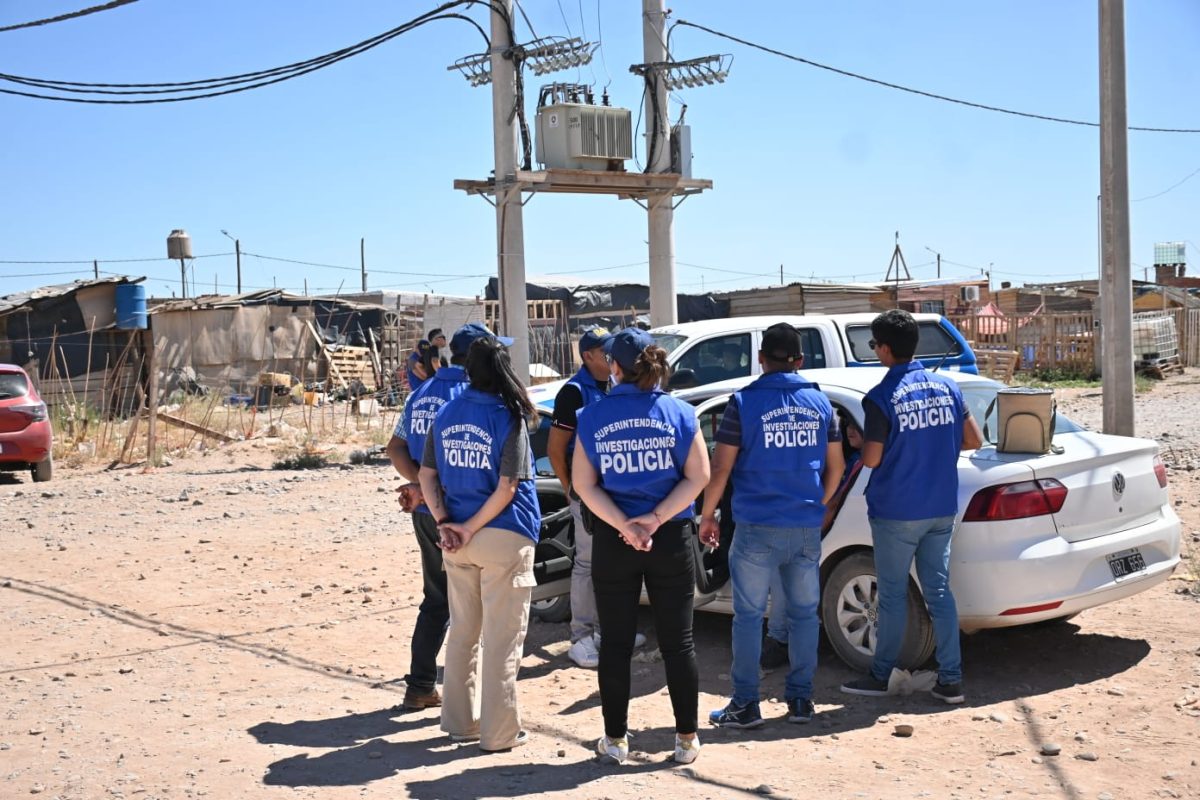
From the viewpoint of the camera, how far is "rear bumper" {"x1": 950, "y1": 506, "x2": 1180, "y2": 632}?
18.9 ft

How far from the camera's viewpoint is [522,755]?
5.32m

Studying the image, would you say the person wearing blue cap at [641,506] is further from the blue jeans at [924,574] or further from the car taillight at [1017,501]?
the car taillight at [1017,501]

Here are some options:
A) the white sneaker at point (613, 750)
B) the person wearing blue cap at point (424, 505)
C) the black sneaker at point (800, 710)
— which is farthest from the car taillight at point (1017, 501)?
the person wearing blue cap at point (424, 505)

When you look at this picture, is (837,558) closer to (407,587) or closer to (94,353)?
(407,587)

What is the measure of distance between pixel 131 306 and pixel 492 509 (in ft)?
67.2

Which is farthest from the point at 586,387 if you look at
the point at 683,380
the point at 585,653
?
the point at 683,380

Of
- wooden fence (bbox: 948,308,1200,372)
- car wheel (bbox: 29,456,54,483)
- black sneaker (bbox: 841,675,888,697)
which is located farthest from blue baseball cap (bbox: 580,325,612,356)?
wooden fence (bbox: 948,308,1200,372)

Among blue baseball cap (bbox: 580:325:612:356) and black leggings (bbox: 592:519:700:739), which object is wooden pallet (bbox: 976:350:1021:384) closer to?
blue baseball cap (bbox: 580:325:612:356)

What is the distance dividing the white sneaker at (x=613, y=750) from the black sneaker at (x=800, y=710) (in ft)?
3.01

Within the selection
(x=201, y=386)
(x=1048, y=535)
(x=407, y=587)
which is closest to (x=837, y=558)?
(x=1048, y=535)

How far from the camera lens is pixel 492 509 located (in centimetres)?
516

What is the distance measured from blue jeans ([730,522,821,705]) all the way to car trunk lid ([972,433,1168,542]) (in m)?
1.28

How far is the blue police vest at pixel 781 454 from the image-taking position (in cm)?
533

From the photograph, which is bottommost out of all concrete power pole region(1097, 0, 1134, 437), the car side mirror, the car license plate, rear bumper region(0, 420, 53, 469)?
the car license plate
